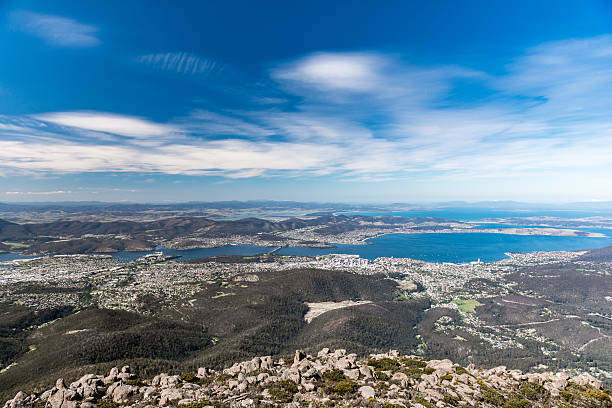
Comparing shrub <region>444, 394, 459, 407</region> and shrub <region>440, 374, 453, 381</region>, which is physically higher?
shrub <region>444, 394, 459, 407</region>

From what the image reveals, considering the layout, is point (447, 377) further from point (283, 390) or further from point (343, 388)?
point (283, 390)

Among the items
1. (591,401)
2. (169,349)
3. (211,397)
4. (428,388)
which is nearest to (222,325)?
(169,349)

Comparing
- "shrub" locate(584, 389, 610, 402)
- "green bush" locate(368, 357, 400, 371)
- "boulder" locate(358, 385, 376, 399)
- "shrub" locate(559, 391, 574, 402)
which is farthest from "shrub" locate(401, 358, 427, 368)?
"shrub" locate(584, 389, 610, 402)

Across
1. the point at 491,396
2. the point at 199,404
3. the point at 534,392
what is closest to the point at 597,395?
the point at 534,392

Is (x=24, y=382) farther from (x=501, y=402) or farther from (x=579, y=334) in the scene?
(x=579, y=334)

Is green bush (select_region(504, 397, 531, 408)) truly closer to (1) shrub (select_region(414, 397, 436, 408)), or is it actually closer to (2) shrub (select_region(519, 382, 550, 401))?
(2) shrub (select_region(519, 382, 550, 401))

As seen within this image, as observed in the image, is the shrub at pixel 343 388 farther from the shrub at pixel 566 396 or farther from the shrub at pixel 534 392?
the shrub at pixel 566 396
